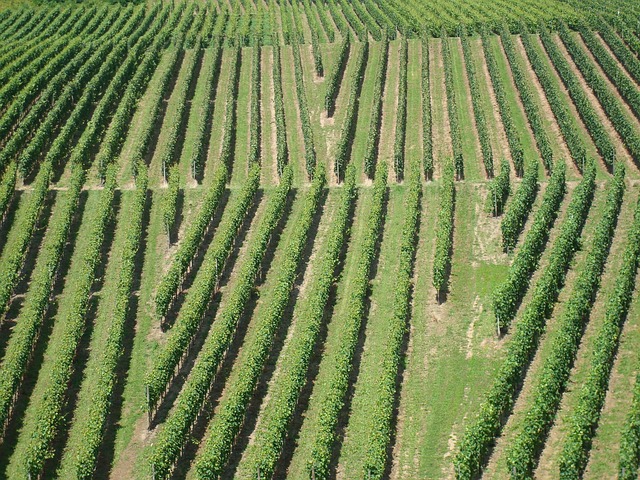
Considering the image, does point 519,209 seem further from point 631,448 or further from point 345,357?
point 631,448

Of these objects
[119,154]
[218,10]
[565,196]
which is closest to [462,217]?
[565,196]

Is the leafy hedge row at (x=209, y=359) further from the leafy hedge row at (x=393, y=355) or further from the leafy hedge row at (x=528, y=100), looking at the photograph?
the leafy hedge row at (x=528, y=100)

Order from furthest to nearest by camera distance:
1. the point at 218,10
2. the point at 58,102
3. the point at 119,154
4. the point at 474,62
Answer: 1. the point at 218,10
2. the point at 474,62
3. the point at 58,102
4. the point at 119,154

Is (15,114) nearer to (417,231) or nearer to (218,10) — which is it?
(417,231)

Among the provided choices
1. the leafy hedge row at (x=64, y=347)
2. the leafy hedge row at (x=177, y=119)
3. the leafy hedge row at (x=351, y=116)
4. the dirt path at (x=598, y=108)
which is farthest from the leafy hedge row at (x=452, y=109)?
the leafy hedge row at (x=64, y=347)

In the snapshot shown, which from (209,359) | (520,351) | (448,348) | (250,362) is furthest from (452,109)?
(209,359)

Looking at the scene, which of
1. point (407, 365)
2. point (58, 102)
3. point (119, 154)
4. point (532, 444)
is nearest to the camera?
point (532, 444)

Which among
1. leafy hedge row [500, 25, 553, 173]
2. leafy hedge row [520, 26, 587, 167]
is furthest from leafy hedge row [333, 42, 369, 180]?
leafy hedge row [520, 26, 587, 167]
